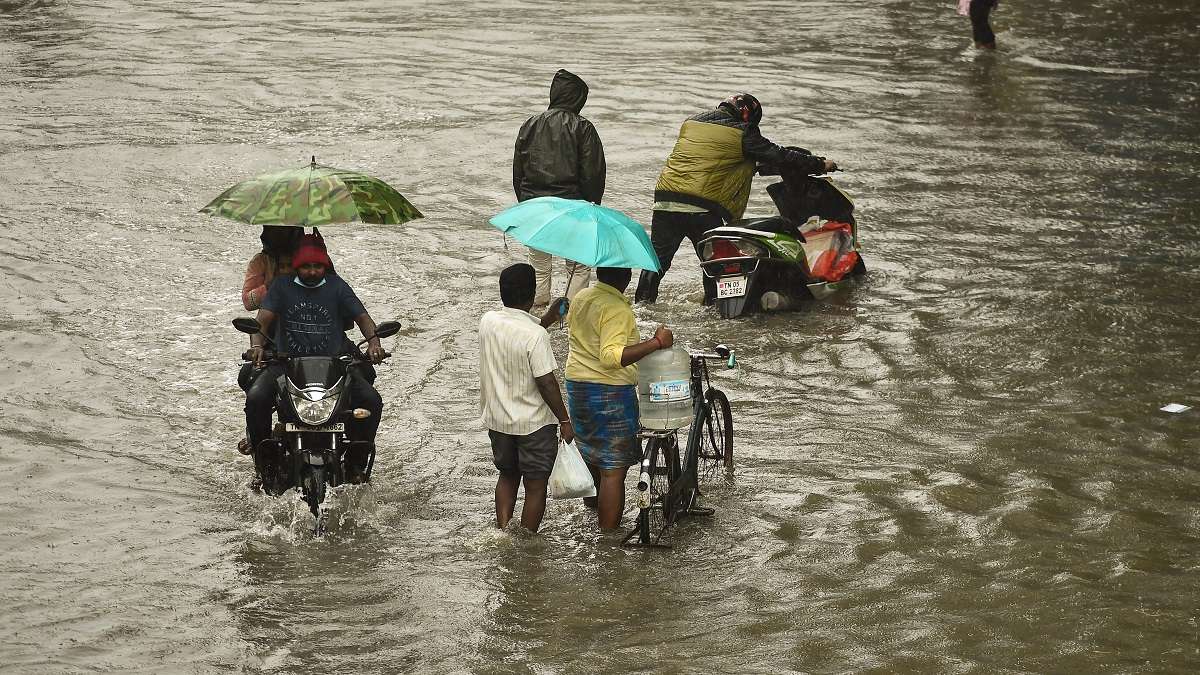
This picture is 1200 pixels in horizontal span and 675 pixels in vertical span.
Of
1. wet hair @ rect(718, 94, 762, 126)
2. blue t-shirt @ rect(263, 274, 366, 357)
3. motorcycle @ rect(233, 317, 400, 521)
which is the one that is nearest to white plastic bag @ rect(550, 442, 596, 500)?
motorcycle @ rect(233, 317, 400, 521)

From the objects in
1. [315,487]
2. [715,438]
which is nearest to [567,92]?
[715,438]

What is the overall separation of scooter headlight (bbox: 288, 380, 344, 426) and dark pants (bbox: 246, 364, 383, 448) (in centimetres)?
17

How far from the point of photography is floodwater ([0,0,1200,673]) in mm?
6801

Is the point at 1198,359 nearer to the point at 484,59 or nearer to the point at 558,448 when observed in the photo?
the point at 558,448

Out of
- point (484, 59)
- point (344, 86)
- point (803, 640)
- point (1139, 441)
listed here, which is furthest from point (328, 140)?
point (803, 640)

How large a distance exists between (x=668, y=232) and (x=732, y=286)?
0.77m

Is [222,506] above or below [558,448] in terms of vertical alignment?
below

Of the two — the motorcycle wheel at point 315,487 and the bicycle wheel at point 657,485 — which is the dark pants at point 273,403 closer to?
the motorcycle wheel at point 315,487

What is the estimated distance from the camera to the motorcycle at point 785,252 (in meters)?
11.9

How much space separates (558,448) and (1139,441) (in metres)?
3.92

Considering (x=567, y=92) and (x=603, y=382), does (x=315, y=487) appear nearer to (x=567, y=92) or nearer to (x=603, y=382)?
(x=603, y=382)

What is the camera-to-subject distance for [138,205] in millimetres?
14789

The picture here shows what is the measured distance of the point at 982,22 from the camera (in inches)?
926

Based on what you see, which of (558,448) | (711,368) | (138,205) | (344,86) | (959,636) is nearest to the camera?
(959,636)
